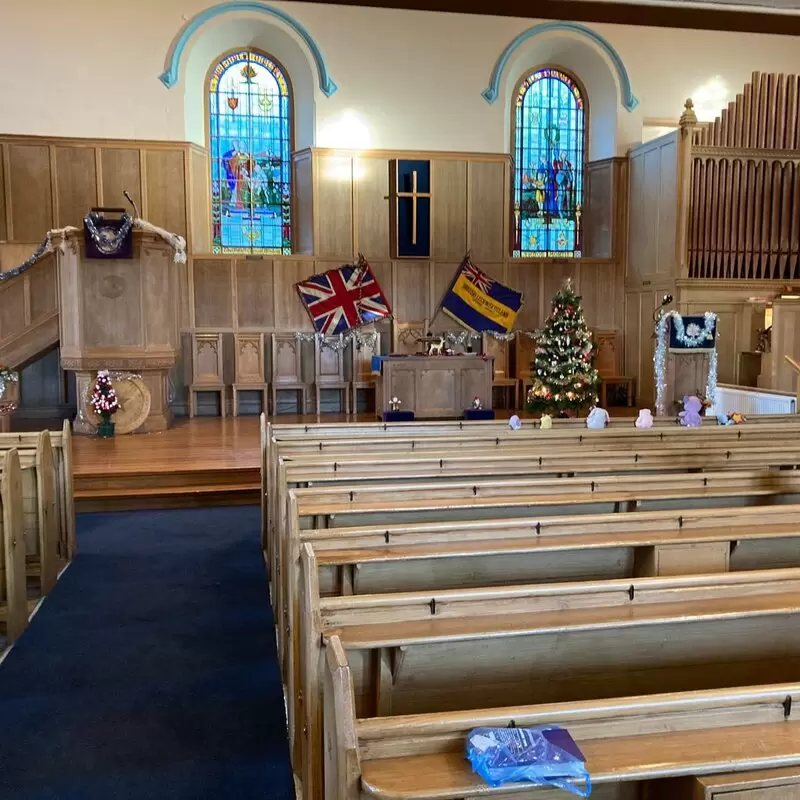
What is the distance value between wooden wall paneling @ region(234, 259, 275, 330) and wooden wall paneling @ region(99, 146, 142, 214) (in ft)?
5.52

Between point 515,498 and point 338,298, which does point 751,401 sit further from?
point 515,498

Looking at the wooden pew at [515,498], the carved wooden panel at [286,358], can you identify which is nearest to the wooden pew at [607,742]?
the wooden pew at [515,498]

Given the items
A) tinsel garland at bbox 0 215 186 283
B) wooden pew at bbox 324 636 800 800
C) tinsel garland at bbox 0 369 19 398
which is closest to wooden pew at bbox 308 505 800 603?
wooden pew at bbox 324 636 800 800

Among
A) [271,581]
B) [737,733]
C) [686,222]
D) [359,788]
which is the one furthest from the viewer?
[686,222]

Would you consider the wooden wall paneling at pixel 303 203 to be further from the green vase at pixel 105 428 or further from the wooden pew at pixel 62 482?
the wooden pew at pixel 62 482

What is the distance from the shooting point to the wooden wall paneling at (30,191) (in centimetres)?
1016

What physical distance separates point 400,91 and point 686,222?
4.44 m

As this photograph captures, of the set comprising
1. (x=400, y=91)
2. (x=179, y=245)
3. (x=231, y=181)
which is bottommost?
(x=179, y=245)

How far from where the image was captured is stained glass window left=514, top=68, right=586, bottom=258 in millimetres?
11891

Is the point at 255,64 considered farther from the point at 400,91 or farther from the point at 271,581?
the point at 271,581

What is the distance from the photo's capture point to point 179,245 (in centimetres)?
886

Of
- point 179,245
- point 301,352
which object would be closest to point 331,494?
point 179,245

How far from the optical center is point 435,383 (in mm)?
9656

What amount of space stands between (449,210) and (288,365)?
332 cm
